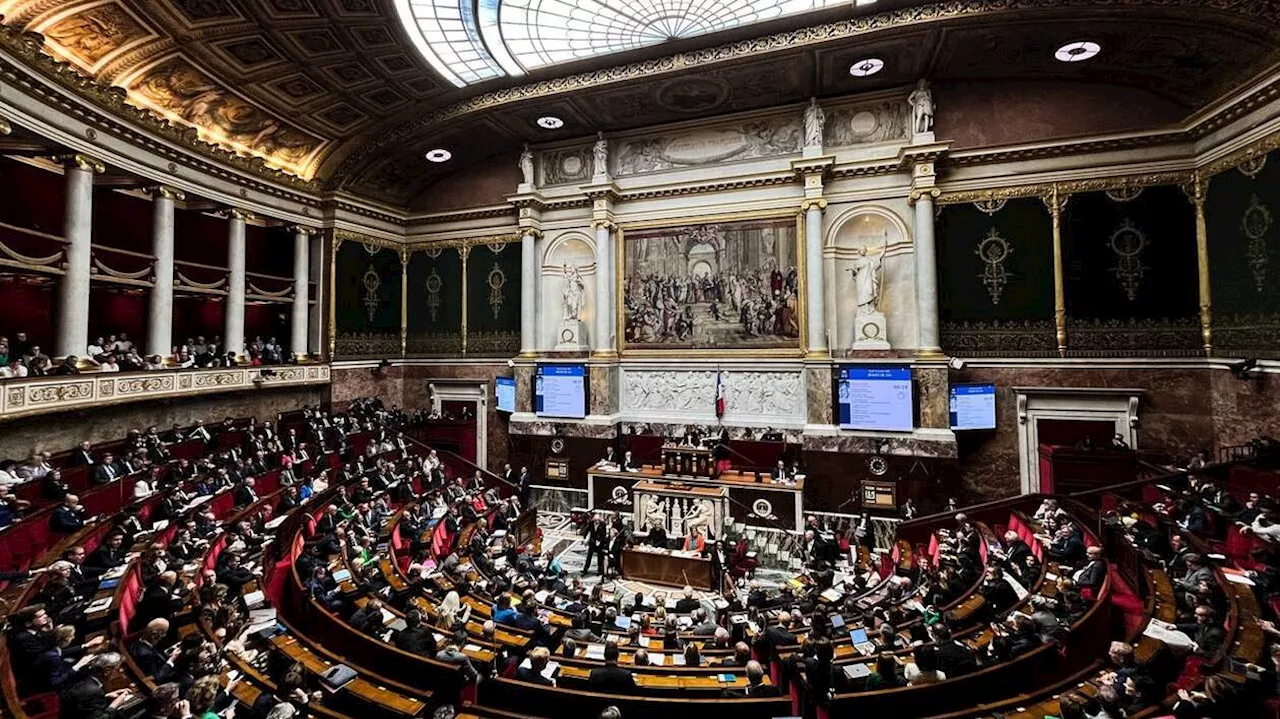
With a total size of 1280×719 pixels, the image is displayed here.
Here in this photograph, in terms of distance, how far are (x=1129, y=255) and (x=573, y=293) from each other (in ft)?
53.6

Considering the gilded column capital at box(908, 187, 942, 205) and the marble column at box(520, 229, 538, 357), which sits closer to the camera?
the gilded column capital at box(908, 187, 942, 205)

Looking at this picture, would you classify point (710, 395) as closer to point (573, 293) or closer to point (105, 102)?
point (573, 293)

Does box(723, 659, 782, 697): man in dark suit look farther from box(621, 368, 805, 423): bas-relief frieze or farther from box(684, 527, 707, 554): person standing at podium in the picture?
box(621, 368, 805, 423): bas-relief frieze

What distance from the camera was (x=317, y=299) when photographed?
65.9 feet

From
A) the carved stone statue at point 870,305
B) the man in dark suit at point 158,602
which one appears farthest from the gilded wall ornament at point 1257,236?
the man in dark suit at point 158,602

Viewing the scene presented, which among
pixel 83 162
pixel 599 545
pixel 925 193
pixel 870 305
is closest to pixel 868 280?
pixel 870 305

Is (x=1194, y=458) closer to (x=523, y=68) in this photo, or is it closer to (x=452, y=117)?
(x=523, y=68)

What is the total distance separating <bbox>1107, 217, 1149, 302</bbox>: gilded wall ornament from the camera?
1428cm

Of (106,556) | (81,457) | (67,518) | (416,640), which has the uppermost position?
(81,457)

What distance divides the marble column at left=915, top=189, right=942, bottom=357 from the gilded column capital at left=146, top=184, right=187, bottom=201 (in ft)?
68.9

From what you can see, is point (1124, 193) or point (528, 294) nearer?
point (1124, 193)

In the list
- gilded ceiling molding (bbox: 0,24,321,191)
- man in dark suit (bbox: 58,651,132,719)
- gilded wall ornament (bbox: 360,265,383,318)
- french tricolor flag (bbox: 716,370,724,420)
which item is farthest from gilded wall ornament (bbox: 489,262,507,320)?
man in dark suit (bbox: 58,651,132,719)

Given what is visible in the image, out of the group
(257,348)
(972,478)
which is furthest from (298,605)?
(972,478)

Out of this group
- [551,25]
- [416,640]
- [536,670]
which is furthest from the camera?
[551,25]
